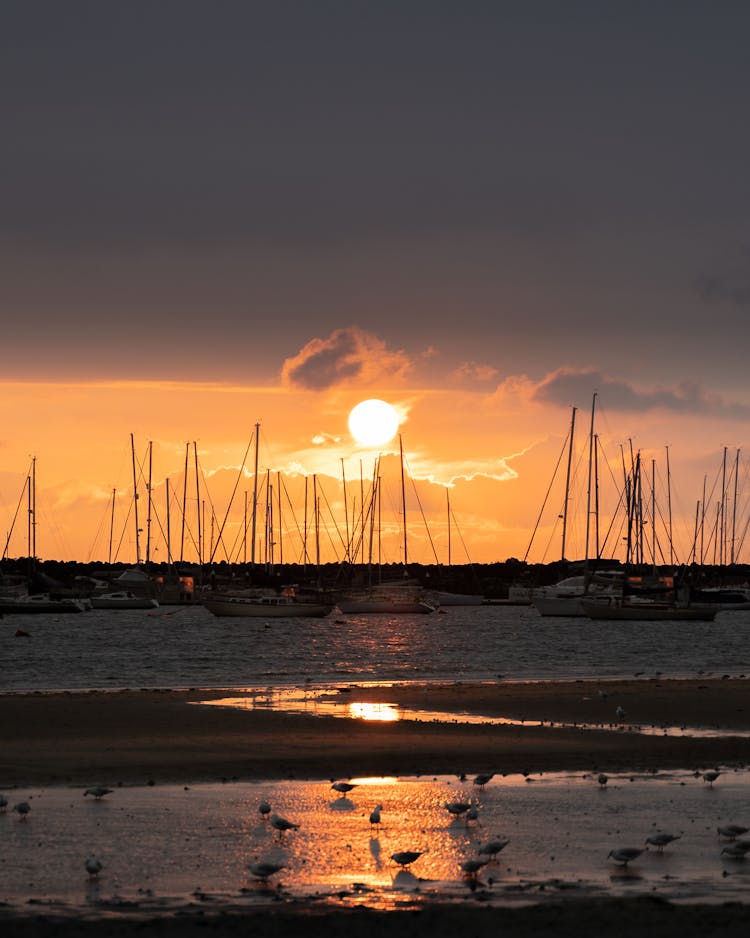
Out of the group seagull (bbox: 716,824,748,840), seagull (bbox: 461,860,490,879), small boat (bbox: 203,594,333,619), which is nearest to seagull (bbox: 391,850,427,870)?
seagull (bbox: 461,860,490,879)

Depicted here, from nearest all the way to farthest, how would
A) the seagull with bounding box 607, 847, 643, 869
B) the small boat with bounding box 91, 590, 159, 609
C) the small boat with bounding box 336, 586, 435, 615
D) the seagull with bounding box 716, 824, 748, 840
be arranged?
the seagull with bounding box 607, 847, 643, 869 → the seagull with bounding box 716, 824, 748, 840 → the small boat with bounding box 336, 586, 435, 615 → the small boat with bounding box 91, 590, 159, 609

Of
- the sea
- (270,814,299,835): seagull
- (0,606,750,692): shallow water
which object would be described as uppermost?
(270,814,299,835): seagull

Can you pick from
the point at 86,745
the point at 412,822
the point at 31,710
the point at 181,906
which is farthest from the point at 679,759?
the point at 31,710

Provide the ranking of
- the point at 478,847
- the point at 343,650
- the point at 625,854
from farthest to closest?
the point at 343,650
the point at 478,847
the point at 625,854

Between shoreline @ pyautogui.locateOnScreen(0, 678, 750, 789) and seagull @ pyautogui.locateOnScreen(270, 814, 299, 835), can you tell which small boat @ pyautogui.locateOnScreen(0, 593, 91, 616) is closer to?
shoreline @ pyautogui.locateOnScreen(0, 678, 750, 789)

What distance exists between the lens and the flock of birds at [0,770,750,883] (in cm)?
1809

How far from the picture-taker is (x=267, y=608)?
154250mm

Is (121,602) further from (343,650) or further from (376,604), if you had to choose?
(343,650)

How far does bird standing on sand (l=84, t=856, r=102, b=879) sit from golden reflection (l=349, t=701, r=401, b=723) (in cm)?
2110

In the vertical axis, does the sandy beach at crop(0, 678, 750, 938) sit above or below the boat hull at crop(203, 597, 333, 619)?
below

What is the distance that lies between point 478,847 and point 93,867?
18.7 feet

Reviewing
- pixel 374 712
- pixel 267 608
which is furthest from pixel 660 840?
pixel 267 608

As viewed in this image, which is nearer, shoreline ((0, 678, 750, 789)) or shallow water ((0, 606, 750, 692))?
shoreline ((0, 678, 750, 789))

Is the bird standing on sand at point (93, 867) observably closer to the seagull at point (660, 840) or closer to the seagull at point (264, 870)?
the seagull at point (264, 870)
